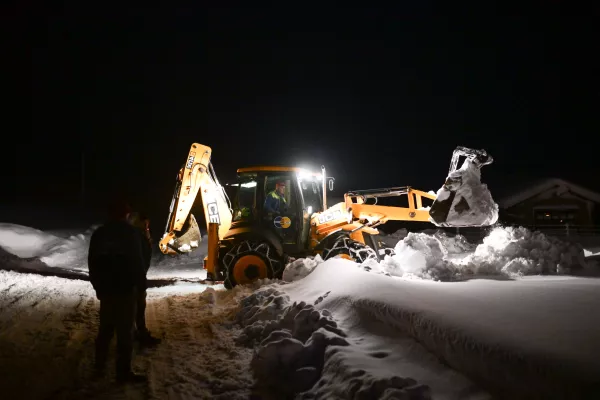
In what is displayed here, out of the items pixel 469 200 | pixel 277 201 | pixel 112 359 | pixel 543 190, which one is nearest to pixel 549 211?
pixel 543 190

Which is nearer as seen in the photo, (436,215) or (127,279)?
(127,279)

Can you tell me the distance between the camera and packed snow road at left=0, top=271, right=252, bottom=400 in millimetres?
4508

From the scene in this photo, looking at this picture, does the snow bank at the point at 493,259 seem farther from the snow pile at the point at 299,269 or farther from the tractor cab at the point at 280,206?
the tractor cab at the point at 280,206

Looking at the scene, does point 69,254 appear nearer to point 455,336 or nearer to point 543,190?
point 455,336

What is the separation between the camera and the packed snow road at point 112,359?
4508 millimetres

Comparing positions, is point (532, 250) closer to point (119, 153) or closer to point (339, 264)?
point (339, 264)

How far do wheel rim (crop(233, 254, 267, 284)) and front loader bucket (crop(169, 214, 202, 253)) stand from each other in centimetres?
217

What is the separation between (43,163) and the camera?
179ft

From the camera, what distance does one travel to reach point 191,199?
11.6 meters

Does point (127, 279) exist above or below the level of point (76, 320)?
above

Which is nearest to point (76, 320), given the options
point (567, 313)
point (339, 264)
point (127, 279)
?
point (127, 279)

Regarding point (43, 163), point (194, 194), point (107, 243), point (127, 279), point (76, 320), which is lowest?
point (76, 320)

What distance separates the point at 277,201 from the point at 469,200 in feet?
13.8

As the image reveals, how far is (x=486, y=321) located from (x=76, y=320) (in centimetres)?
628
